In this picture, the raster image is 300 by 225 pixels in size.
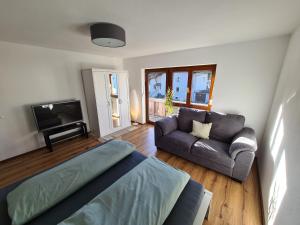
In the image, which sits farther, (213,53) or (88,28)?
(213,53)

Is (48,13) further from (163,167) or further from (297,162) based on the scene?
(297,162)

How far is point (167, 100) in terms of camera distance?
11.7 feet

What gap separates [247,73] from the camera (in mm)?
2293

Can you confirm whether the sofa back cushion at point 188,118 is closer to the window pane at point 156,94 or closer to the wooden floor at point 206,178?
the wooden floor at point 206,178

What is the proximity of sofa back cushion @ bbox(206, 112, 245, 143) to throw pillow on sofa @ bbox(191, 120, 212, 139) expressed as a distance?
9 centimetres

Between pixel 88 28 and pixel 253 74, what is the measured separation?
2.81 meters

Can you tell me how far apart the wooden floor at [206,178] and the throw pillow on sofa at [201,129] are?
0.57m

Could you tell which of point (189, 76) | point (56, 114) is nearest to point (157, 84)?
point (189, 76)

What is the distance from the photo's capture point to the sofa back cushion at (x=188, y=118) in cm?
262

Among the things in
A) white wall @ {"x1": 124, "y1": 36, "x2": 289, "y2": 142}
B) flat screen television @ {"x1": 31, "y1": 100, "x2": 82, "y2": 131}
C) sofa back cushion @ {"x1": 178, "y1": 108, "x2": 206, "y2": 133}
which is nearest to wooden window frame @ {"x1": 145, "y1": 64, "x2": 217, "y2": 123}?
white wall @ {"x1": 124, "y1": 36, "x2": 289, "y2": 142}

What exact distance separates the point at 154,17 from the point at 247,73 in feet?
6.54

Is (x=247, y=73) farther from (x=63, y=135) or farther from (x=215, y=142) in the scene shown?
(x=63, y=135)

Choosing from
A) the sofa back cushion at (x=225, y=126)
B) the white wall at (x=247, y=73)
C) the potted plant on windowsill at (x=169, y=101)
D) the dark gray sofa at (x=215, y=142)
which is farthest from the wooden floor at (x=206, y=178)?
the white wall at (x=247, y=73)

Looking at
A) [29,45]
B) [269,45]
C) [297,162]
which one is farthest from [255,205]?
[29,45]
